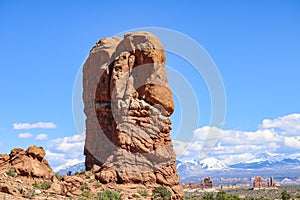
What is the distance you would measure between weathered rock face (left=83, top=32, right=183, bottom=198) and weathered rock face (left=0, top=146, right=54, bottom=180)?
17.2ft

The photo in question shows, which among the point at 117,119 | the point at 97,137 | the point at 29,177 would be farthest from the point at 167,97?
the point at 29,177

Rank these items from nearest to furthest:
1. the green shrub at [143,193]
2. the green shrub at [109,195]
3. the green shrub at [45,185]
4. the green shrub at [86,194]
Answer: the green shrub at [45,185] → the green shrub at [109,195] → the green shrub at [86,194] → the green shrub at [143,193]

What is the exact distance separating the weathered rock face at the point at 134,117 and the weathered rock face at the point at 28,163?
525 centimetres

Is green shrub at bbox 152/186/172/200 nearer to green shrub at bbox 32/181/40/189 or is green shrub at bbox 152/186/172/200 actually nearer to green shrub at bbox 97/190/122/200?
green shrub at bbox 97/190/122/200

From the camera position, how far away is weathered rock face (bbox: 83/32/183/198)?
46656 millimetres


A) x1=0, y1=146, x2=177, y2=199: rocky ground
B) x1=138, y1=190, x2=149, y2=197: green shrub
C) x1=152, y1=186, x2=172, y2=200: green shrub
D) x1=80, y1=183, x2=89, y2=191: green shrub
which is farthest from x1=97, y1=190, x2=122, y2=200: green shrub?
x1=152, y1=186, x2=172, y2=200: green shrub

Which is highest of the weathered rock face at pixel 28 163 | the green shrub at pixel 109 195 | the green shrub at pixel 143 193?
the weathered rock face at pixel 28 163

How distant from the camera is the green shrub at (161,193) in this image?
4397 centimetres

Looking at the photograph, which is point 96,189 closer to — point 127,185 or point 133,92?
point 127,185

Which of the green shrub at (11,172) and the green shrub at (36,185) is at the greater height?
the green shrub at (11,172)

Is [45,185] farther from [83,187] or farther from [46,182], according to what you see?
[83,187]

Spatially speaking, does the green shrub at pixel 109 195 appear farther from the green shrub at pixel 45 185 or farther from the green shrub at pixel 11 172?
the green shrub at pixel 11 172

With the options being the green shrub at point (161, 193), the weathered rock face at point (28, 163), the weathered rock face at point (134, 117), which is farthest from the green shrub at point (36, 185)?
the green shrub at point (161, 193)

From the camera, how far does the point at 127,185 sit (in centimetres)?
4603
